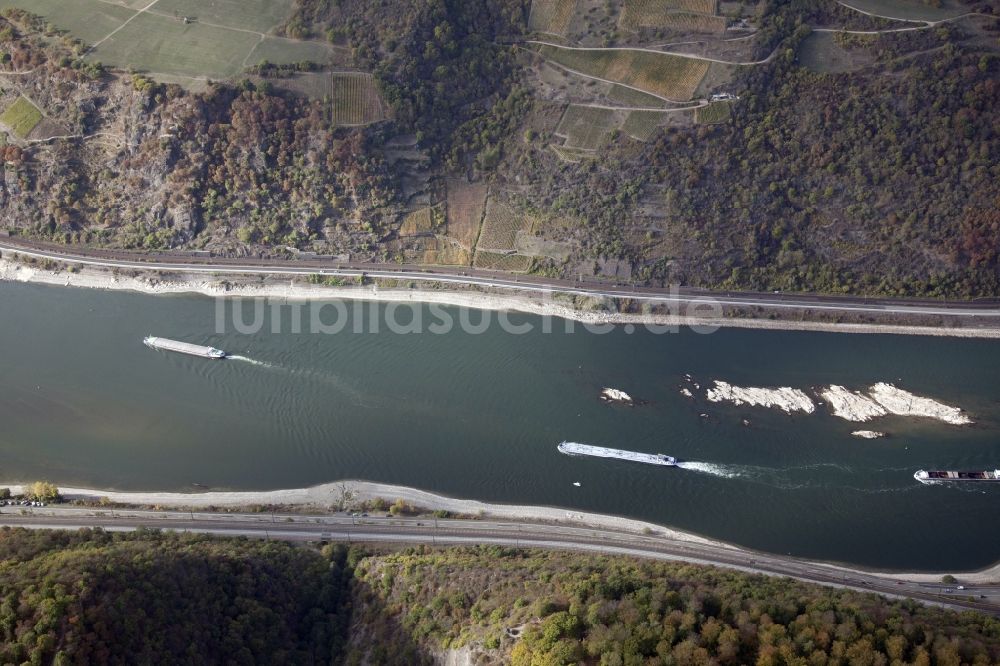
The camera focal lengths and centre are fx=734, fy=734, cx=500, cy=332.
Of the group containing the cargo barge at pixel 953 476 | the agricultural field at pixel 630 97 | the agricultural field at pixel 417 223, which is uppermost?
the agricultural field at pixel 630 97

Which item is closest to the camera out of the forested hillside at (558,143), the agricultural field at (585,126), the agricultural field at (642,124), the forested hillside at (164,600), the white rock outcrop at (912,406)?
the forested hillside at (164,600)

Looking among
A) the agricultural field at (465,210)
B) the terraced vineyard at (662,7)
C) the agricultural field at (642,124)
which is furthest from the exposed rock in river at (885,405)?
the terraced vineyard at (662,7)

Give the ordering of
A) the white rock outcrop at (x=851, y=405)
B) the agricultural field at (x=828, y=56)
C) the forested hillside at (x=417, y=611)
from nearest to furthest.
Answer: the forested hillside at (x=417, y=611) → the white rock outcrop at (x=851, y=405) → the agricultural field at (x=828, y=56)

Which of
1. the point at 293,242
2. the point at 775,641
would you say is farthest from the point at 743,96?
the point at 775,641

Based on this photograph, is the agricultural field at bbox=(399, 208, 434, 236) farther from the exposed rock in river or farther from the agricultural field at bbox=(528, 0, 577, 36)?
the exposed rock in river

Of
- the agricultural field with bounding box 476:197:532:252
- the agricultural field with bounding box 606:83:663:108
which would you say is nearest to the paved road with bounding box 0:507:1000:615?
the agricultural field with bounding box 476:197:532:252

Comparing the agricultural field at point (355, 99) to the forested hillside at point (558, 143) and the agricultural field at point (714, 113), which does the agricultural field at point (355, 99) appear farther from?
the agricultural field at point (714, 113)
